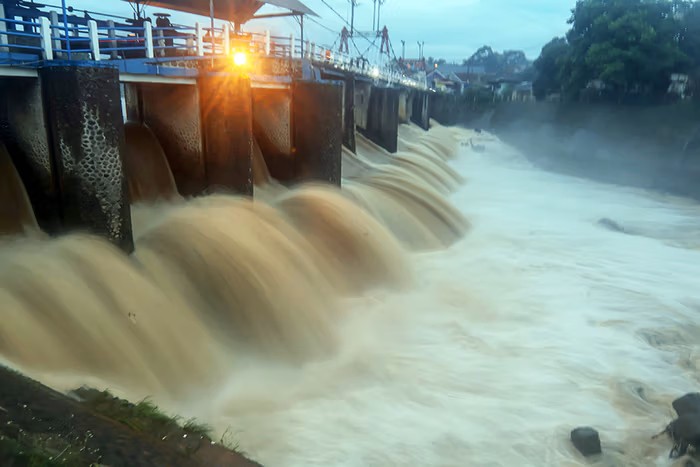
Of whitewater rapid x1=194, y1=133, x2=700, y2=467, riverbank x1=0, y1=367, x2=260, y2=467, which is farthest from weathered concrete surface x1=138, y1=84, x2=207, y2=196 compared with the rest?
riverbank x1=0, y1=367, x2=260, y2=467

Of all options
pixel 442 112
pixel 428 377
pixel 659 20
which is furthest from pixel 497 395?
pixel 442 112

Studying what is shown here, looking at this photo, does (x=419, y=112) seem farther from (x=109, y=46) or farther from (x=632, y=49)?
(x=109, y=46)

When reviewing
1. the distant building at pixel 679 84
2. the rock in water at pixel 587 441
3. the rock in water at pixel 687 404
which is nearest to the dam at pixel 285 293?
the rock in water at pixel 587 441

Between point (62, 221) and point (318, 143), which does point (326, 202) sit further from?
point (62, 221)

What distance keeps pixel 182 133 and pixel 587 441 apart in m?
8.17

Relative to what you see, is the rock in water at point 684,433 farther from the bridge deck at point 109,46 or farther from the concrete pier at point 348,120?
the concrete pier at point 348,120

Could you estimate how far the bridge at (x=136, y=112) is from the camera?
23.5ft

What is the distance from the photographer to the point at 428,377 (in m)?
7.39

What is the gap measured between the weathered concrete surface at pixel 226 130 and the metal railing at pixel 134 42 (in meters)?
0.89

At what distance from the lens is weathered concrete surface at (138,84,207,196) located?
10492 millimetres

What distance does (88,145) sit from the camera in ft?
23.8

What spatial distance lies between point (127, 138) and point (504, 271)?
302 inches

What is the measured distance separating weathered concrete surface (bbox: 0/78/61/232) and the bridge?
0.05 feet

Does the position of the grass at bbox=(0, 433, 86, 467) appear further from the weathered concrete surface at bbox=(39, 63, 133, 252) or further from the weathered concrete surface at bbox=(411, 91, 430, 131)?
the weathered concrete surface at bbox=(411, 91, 430, 131)
